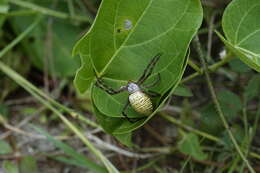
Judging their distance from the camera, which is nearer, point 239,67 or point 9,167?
point 239,67

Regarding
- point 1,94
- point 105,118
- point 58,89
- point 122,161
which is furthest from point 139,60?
point 1,94

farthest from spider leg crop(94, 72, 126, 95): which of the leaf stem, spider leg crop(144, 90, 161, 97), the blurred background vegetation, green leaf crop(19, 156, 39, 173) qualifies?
green leaf crop(19, 156, 39, 173)

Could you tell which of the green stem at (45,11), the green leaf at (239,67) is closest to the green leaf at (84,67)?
the green leaf at (239,67)

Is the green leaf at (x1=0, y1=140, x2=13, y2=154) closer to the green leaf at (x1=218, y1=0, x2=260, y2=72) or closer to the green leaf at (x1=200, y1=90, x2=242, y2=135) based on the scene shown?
the green leaf at (x1=200, y1=90, x2=242, y2=135)

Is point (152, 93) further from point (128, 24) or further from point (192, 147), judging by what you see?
point (192, 147)

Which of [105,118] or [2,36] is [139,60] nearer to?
[105,118]

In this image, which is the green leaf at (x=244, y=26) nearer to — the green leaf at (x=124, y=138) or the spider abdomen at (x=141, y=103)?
the spider abdomen at (x=141, y=103)

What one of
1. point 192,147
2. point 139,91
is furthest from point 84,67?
point 192,147
